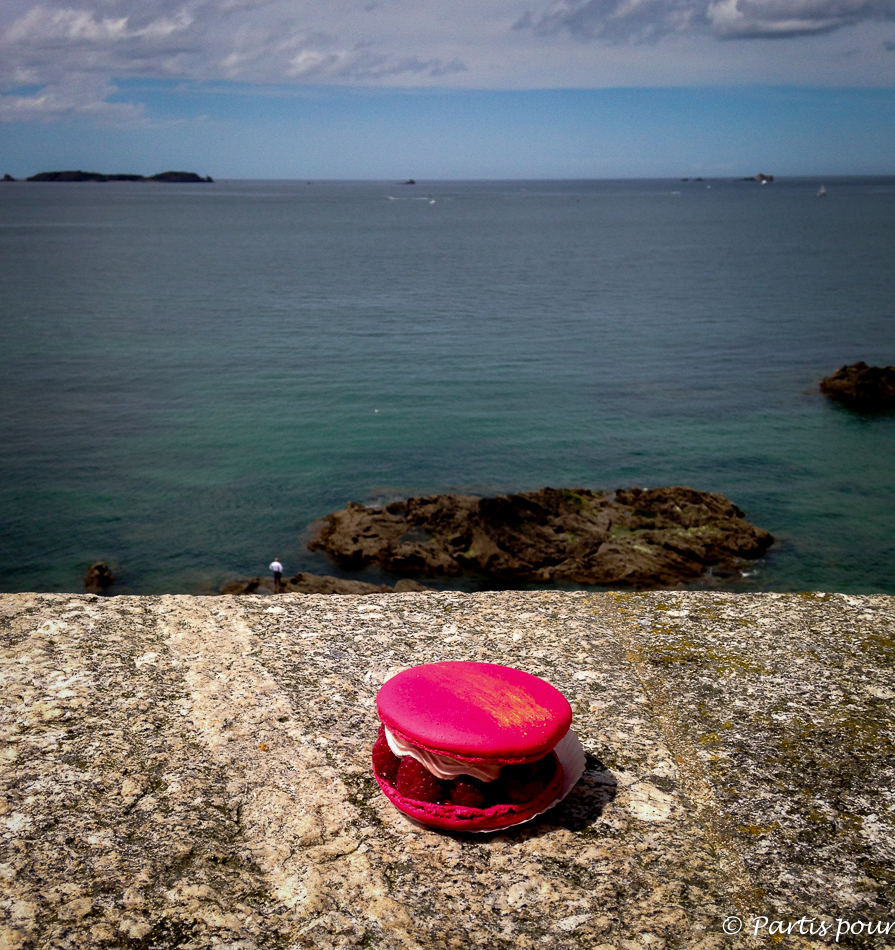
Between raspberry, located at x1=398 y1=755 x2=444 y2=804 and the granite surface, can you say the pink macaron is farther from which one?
the granite surface

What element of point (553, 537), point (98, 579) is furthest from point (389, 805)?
point (98, 579)

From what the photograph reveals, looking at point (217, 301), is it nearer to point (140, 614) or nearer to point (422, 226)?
point (140, 614)

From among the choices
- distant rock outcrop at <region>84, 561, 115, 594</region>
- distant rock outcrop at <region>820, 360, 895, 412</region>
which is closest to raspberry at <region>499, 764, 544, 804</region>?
distant rock outcrop at <region>84, 561, 115, 594</region>

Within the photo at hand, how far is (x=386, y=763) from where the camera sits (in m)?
3.81

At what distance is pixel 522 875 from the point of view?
339 cm

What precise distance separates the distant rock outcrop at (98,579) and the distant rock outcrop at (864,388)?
3068 centimetres

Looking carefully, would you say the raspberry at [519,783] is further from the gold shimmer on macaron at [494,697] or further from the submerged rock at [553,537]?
the submerged rock at [553,537]

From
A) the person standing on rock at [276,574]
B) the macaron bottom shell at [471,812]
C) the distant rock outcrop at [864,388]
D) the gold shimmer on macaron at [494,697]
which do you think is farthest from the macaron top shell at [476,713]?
the distant rock outcrop at [864,388]

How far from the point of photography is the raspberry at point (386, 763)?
3789 mm

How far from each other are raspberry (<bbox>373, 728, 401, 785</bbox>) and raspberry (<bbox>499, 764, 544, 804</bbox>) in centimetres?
52

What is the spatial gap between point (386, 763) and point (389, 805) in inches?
7.4

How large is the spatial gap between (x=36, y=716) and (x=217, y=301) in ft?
197

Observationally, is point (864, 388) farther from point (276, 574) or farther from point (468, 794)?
point (468, 794)

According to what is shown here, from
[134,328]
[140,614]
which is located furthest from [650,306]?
[140,614]
